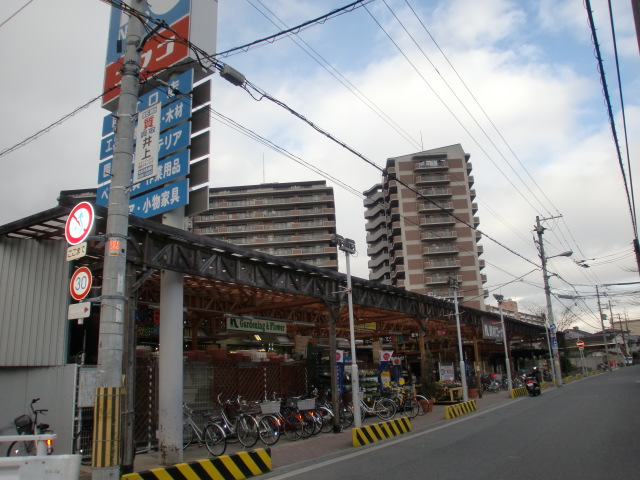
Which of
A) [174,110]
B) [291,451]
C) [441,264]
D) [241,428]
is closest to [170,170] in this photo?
[174,110]

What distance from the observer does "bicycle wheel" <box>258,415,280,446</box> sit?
1236 centimetres

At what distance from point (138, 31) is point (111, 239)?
354 centimetres

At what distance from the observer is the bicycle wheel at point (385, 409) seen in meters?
16.4

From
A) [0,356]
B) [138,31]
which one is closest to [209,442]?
[0,356]

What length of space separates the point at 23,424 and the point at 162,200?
5.39 metres

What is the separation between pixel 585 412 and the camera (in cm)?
1570

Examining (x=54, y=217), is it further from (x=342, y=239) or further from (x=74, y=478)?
(x=342, y=239)

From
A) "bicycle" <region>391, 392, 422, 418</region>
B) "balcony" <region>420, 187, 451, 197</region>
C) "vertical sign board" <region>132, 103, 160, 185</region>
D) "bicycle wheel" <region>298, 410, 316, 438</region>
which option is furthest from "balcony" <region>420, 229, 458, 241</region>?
"vertical sign board" <region>132, 103, 160, 185</region>

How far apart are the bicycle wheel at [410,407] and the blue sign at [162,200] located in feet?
38.0

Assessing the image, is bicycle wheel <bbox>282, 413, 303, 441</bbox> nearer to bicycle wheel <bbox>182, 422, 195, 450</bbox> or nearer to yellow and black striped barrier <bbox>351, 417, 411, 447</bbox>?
yellow and black striped barrier <bbox>351, 417, 411, 447</bbox>

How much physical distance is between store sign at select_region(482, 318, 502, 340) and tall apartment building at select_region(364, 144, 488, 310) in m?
38.7

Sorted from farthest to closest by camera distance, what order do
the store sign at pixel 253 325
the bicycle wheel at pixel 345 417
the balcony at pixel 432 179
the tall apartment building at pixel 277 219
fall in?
the balcony at pixel 432 179 < the tall apartment building at pixel 277 219 < the store sign at pixel 253 325 < the bicycle wheel at pixel 345 417

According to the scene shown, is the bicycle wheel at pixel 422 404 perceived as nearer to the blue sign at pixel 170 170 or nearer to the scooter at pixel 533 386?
the scooter at pixel 533 386

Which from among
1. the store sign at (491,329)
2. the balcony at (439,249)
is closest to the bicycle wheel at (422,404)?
the store sign at (491,329)
